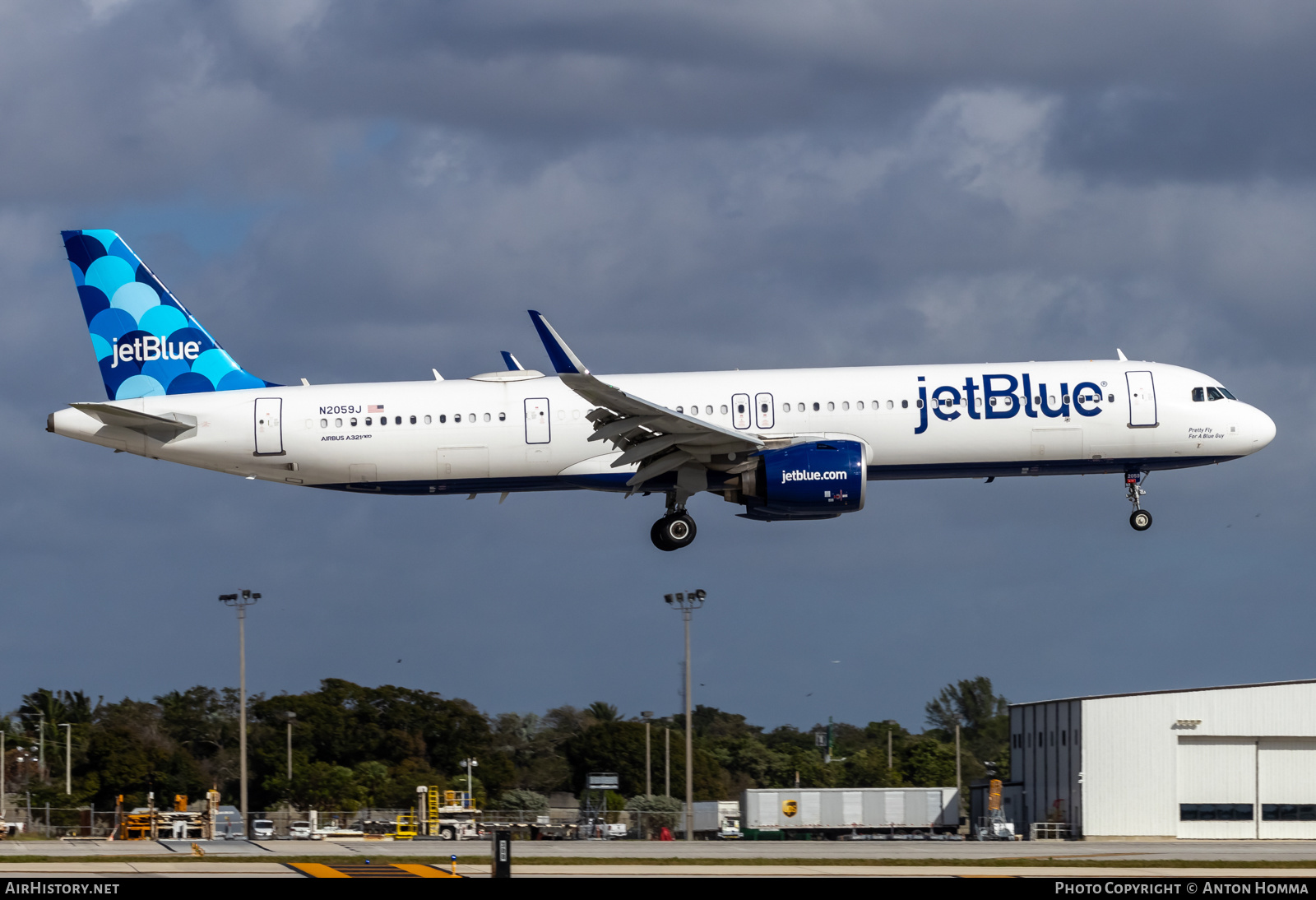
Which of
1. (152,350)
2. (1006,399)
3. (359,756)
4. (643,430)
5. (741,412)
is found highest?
(152,350)

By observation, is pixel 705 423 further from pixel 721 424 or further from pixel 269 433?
pixel 269 433

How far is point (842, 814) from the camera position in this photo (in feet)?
Result: 255

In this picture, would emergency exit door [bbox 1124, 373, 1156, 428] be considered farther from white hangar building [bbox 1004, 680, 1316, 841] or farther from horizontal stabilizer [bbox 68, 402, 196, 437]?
white hangar building [bbox 1004, 680, 1316, 841]

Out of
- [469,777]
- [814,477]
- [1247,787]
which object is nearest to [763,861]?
[814,477]

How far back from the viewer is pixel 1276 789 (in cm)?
6969

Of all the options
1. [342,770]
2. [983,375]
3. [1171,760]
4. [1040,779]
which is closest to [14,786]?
[342,770]

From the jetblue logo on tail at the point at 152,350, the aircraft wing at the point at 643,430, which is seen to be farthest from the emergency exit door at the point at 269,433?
the aircraft wing at the point at 643,430

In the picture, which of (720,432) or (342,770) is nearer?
(720,432)

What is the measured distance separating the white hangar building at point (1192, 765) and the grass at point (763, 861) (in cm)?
2696

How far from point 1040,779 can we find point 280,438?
46419 millimetres

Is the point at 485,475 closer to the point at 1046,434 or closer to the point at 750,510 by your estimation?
the point at 750,510

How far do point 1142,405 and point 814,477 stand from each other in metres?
9.93

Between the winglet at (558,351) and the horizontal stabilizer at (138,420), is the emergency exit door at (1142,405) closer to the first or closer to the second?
the winglet at (558,351)

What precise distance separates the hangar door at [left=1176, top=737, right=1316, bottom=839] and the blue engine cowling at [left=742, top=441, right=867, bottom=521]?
3455cm
